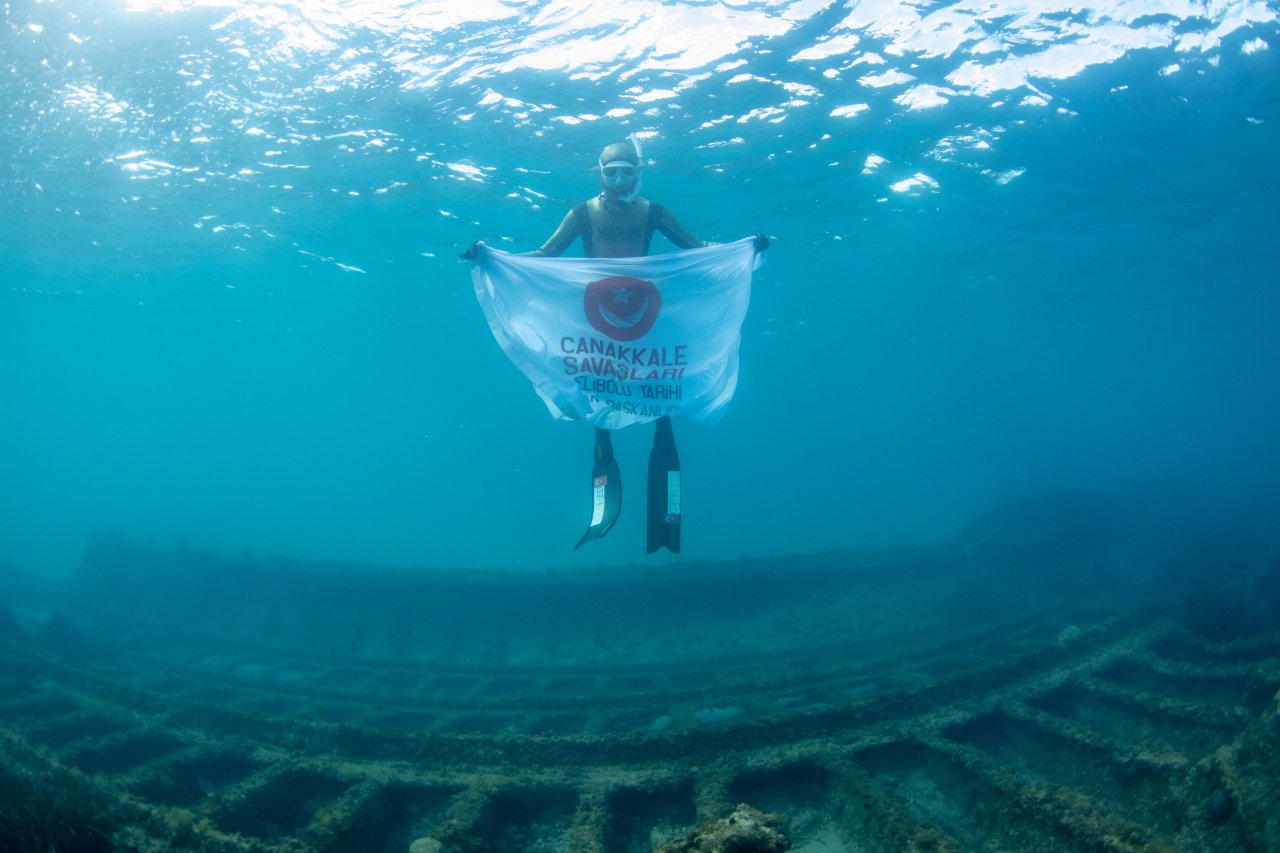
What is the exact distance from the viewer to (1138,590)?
13.8 metres

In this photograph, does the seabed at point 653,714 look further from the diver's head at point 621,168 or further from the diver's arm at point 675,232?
the diver's head at point 621,168

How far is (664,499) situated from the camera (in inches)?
229

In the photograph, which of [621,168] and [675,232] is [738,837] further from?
[675,232]

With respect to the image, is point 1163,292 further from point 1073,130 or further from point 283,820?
point 283,820

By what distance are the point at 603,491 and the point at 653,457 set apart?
575mm

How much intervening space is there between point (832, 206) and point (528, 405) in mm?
85995

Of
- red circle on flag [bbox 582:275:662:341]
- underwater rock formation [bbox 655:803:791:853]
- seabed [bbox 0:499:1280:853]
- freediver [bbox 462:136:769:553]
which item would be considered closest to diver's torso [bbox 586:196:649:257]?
freediver [bbox 462:136:769:553]

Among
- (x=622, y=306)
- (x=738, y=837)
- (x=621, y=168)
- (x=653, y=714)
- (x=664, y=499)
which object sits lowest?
(x=653, y=714)

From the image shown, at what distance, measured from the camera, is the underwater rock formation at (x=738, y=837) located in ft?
8.68

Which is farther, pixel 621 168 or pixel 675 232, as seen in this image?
pixel 675 232

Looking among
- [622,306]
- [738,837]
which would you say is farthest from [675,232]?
[738,837]

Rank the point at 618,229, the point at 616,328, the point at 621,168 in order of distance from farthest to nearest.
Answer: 1. the point at 618,229
2. the point at 616,328
3. the point at 621,168

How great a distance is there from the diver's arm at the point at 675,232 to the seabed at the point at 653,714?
450 cm

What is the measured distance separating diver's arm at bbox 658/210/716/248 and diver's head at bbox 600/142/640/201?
537 mm
